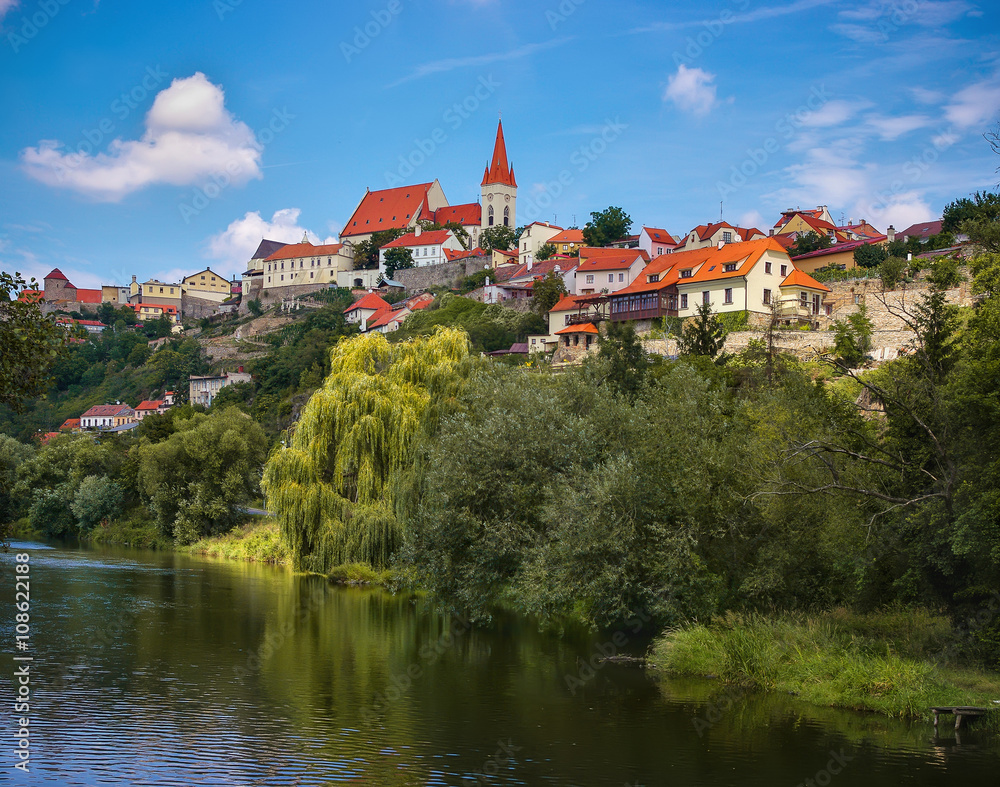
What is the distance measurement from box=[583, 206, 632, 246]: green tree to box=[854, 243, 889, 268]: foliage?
1441 inches

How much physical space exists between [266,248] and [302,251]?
53.7 ft

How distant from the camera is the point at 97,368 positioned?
122 m

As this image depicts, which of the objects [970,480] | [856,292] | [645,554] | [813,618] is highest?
[856,292]

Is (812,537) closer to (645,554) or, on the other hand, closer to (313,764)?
(645,554)

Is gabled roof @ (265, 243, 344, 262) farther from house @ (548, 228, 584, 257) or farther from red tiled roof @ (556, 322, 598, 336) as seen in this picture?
red tiled roof @ (556, 322, 598, 336)

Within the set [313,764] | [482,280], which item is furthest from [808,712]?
[482,280]

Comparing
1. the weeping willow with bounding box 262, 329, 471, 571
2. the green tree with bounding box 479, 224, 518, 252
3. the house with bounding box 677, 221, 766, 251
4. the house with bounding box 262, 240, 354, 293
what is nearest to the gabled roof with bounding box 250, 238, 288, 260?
the house with bounding box 262, 240, 354, 293

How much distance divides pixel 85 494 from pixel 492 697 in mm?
40813

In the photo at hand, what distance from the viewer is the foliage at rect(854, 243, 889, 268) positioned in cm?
6009

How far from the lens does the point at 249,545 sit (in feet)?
134

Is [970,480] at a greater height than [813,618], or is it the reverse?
[970,480]

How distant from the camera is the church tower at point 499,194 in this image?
122m

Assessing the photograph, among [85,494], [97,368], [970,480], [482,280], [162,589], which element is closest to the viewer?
[970,480]

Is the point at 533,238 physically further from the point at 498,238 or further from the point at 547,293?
the point at 547,293
